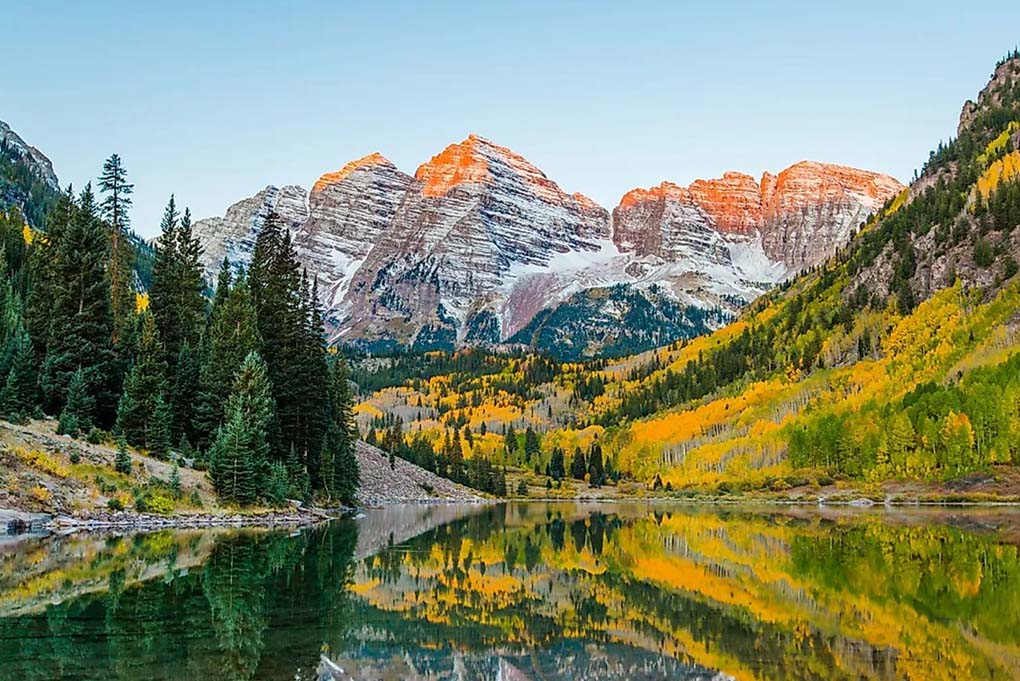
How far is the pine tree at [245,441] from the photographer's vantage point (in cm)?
6925

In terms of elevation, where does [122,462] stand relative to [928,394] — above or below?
below

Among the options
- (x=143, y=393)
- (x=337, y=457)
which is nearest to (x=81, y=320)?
(x=143, y=393)

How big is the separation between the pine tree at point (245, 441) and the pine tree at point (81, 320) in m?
9.67

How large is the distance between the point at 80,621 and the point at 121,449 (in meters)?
40.6

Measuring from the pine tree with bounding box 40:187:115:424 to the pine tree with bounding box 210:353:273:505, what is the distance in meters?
9.67

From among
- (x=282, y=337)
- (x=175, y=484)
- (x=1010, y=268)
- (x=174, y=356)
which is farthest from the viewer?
(x=1010, y=268)

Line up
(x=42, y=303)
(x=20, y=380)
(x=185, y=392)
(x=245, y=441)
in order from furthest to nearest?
(x=185, y=392), (x=42, y=303), (x=245, y=441), (x=20, y=380)

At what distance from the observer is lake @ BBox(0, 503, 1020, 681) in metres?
20.9

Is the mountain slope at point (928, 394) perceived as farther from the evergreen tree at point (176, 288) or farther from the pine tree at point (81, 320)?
the pine tree at point (81, 320)

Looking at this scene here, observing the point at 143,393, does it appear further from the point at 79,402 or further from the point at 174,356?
the point at 174,356

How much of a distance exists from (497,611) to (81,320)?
5445 cm

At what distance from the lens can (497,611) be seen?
30.5 metres

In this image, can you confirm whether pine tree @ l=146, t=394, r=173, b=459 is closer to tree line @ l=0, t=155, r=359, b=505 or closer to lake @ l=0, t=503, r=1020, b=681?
tree line @ l=0, t=155, r=359, b=505

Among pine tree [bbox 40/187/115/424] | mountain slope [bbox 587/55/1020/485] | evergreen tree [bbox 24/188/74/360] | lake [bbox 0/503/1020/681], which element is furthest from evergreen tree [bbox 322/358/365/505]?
mountain slope [bbox 587/55/1020/485]
